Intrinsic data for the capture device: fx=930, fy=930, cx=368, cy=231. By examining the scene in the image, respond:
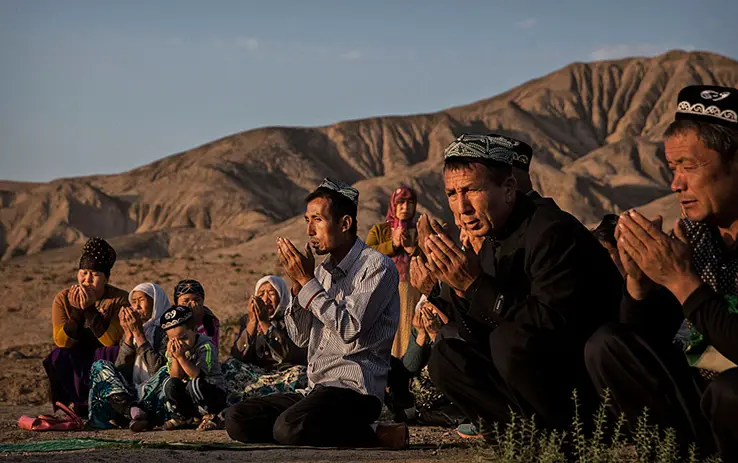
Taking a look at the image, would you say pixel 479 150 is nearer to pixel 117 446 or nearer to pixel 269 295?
pixel 117 446

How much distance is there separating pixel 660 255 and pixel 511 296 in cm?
85

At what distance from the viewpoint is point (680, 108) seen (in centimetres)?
357

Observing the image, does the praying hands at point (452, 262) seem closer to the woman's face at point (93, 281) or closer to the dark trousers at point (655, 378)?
the dark trousers at point (655, 378)

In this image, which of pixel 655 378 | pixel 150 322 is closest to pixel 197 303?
pixel 150 322

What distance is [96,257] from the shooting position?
7.69 meters

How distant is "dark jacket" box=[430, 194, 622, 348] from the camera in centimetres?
387

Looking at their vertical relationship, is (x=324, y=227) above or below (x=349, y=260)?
above

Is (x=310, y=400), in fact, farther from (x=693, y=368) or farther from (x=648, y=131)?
(x=648, y=131)

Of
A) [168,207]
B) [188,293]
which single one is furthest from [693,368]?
[168,207]

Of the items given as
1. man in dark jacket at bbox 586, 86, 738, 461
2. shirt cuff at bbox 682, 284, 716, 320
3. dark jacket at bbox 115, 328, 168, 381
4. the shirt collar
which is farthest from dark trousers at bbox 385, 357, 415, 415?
shirt cuff at bbox 682, 284, 716, 320

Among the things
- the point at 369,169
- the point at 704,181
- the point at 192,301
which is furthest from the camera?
the point at 369,169

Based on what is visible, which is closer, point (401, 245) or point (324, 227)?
point (324, 227)

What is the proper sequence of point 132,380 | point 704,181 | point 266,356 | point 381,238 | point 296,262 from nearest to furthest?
point 704,181 < point 296,262 < point 266,356 < point 132,380 < point 381,238

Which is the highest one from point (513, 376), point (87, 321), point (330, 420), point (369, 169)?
point (369, 169)
